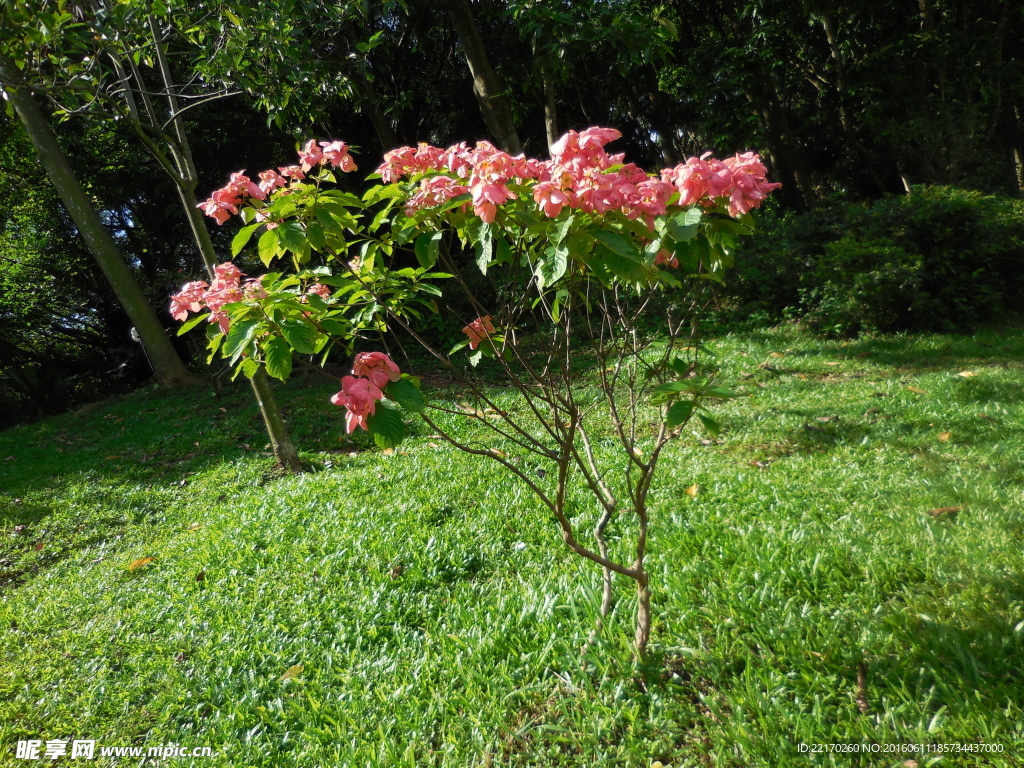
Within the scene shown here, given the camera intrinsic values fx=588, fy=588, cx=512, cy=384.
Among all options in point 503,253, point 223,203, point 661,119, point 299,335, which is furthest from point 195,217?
point 661,119

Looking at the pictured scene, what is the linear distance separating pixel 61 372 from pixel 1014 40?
17932 millimetres

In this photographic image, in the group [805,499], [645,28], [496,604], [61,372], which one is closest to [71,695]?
[496,604]

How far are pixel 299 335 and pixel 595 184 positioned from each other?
78 cm

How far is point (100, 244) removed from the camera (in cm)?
820

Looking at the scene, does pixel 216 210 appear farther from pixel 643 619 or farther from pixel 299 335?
pixel 643 619

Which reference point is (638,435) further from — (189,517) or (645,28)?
(645,28)

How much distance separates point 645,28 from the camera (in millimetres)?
5664

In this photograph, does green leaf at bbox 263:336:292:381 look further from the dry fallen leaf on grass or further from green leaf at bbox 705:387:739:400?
the dry fallen leaf on grass

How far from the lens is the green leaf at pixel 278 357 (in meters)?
1.45

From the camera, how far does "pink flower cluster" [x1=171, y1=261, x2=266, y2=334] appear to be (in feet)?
5.31

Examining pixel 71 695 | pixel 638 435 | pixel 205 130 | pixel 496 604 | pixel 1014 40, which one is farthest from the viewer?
pixel 1014 40

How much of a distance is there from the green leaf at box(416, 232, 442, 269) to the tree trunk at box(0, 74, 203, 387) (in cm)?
815

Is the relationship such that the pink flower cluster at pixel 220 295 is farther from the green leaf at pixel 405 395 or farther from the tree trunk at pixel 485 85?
the tree trunk at pixel 485 85

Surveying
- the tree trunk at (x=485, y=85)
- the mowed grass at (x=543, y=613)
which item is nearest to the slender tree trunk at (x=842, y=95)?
the tree trunk at (x=485, y=85)
